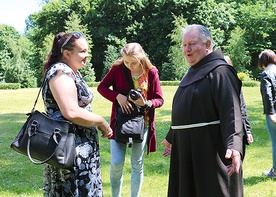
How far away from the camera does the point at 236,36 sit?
3712 cm

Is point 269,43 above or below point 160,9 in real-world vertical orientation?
below

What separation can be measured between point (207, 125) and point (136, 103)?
1193mm

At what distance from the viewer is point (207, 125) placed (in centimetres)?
310

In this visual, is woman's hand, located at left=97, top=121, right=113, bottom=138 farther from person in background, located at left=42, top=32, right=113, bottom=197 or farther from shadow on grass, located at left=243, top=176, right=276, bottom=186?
shadow on grass, located at left=243, top=176, right=276, bottom=186

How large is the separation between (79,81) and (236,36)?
118 feet

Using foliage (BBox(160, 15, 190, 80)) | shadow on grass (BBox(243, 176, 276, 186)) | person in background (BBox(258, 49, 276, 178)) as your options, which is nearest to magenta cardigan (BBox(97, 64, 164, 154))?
person in background (BBox(258, 49, 276, 178))

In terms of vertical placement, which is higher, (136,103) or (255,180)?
(136,103)

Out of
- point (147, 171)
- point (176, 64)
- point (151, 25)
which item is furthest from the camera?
point (151, 25)

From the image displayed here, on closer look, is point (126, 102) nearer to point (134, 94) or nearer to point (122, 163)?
point (134, 94)

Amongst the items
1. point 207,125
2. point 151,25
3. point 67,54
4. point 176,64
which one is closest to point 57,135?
point 67,54

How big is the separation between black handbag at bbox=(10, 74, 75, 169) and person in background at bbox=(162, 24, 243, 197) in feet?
3.28

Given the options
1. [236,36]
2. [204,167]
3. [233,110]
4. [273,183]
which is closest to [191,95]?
[233,110]

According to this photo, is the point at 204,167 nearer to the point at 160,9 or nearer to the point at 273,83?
the point at 273,83

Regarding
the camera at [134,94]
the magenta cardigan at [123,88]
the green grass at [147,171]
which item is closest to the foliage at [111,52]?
the green grass at [147,171]
